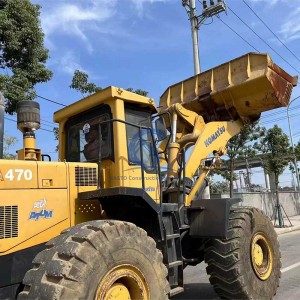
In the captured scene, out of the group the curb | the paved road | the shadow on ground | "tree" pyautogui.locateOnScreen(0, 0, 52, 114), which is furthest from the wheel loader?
the curb

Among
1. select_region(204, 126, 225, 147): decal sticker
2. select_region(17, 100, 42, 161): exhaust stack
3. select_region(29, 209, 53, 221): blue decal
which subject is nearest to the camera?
select_region(29, 209, 53, 221): blue decal

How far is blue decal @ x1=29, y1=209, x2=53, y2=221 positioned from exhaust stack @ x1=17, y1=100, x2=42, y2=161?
0.91 meters

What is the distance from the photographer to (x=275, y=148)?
24.0 m

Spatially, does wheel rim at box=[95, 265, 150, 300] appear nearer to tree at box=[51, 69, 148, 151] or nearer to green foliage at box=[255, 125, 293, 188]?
tree at box=[51, 69, 148, 151]

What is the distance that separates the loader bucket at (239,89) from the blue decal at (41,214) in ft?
14.5

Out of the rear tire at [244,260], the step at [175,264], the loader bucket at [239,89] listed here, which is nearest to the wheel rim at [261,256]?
the rear tire at [244,260]

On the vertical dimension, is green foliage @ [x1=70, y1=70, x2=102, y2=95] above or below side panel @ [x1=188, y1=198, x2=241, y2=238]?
above

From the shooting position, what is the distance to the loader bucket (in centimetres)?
764

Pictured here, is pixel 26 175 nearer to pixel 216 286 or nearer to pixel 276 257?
pixel 216 286

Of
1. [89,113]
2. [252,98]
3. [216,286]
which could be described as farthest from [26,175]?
[252,98]

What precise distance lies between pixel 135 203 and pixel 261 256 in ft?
8.34

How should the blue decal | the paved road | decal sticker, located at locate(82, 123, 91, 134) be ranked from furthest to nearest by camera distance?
the paved road → decal sticker, located at locate(82, 123, 91, 134) → the blue decal

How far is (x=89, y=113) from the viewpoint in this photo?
19.3 ft

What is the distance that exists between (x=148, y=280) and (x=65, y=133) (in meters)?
2.72
